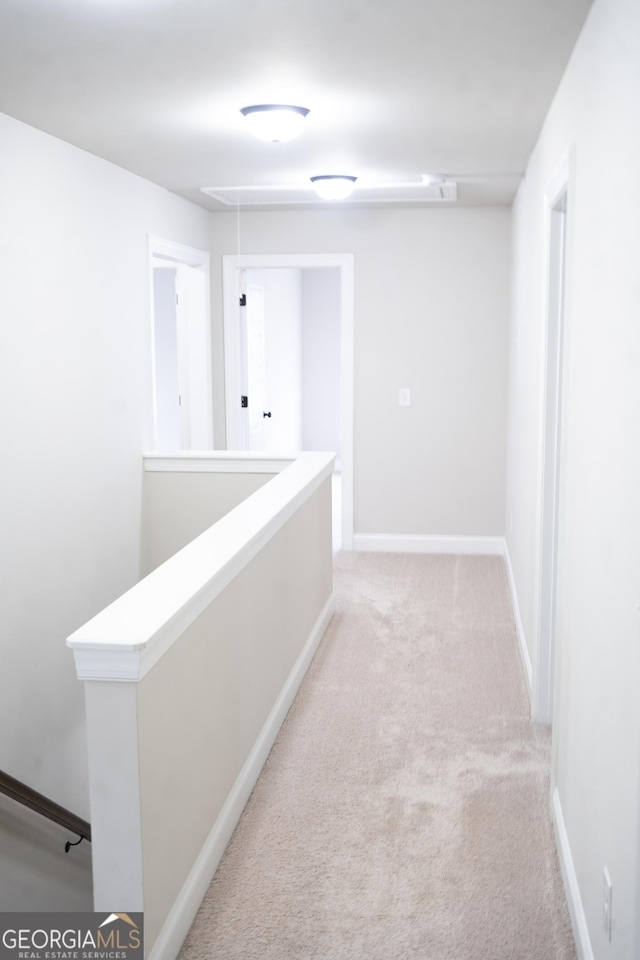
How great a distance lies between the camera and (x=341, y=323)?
21.2 feet

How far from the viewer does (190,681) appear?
94.8 inches

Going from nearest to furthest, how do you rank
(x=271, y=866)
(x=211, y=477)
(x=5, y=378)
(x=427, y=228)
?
(x=271, y=866) < (x=5, y=378) < (x=211, y=477) < (x=427, y=228)

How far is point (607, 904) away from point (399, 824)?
3.71ft

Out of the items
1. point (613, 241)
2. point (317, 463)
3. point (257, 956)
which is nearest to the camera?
point (613, 241)

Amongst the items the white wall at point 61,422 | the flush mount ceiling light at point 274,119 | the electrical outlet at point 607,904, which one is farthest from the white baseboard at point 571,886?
the flush mount ceiling light at point 274,119

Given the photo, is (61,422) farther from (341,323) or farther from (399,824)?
(341,323)

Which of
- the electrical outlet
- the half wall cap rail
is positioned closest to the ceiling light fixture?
the half wall cap rail

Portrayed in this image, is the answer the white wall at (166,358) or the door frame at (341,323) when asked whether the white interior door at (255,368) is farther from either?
the white wall at (166,358)

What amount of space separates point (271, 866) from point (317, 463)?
238 centimetres

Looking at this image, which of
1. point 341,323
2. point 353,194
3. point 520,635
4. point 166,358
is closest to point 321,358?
point 166,358

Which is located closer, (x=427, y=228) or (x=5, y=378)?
(x=5, y=378)

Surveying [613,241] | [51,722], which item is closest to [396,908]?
[613,241]

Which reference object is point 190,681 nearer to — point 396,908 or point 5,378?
point 396,908

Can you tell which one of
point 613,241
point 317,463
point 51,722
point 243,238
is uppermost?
point 243,238
